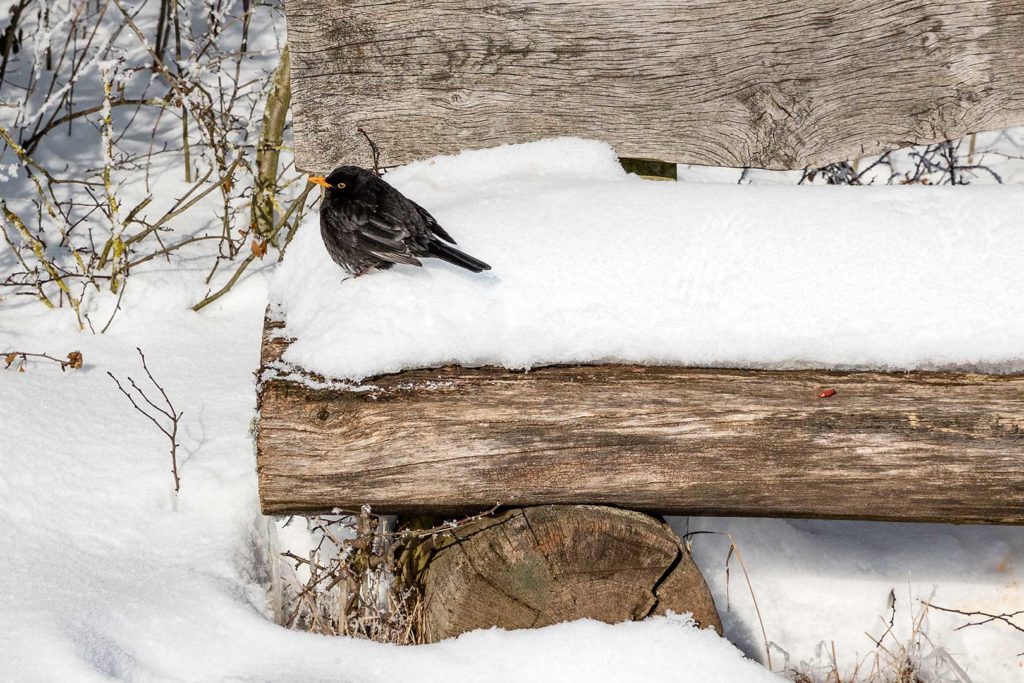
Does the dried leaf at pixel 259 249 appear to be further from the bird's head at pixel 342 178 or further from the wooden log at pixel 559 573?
the wooden log at pixel 559 573

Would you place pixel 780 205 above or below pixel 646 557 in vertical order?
above

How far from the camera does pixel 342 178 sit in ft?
9.07

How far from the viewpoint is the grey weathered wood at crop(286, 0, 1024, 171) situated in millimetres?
2926

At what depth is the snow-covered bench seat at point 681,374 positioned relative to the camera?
2332 mm

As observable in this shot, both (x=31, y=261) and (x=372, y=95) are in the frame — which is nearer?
(x=372, y=95)

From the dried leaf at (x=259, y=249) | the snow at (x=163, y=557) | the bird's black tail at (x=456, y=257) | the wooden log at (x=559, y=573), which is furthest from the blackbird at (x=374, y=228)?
the dried leaf at (x=259, y=249)

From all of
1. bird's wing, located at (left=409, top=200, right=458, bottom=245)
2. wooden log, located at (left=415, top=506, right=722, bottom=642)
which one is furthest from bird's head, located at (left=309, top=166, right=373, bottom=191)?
wooden log, located at (left=415, top=506, right=722, bottom=642)

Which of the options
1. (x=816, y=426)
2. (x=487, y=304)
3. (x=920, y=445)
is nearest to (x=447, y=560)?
(x=487, y=304)

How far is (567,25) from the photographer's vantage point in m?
2.95

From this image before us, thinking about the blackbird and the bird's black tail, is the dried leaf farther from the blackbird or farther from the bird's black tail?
the bird's black tail

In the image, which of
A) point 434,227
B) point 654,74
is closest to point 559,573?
point 434,227

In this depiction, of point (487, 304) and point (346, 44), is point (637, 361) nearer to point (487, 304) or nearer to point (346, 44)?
point (487, 304)

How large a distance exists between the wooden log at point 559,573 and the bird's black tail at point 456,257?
0.63 metres

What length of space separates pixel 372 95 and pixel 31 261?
2.31 m
